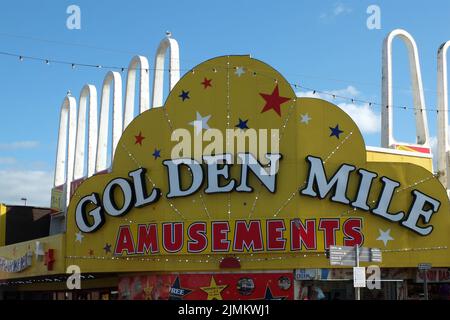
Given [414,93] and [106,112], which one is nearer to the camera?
[414,93]

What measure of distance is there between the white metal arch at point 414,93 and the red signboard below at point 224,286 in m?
7.52

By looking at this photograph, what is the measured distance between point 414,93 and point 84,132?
16.7 meters

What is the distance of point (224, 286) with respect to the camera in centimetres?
2100

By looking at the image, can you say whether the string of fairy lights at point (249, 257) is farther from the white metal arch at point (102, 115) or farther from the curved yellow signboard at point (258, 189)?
the white metal arch at point (102, 115)

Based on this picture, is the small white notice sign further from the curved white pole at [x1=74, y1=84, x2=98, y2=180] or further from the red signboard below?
the curved white pole at [x1=74, y1=84, x2=98, y2=180]

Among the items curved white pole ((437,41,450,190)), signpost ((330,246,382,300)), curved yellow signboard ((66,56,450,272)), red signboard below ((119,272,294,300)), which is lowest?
red signboard below ((119,272,294,300))

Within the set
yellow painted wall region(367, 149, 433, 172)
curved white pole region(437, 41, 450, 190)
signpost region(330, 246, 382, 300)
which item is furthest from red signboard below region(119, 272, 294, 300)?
curved white pole region(437, 41, 450, 190)

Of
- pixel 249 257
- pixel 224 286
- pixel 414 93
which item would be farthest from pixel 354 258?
pixel 414 93

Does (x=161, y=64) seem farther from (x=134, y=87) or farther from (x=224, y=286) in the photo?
(x=224, y=286)

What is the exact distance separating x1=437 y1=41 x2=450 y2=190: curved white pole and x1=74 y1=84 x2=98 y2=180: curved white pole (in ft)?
53.0

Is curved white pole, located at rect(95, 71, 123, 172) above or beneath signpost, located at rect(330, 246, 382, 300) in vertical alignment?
above

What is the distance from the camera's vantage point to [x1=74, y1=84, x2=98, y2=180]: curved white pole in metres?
32.8
